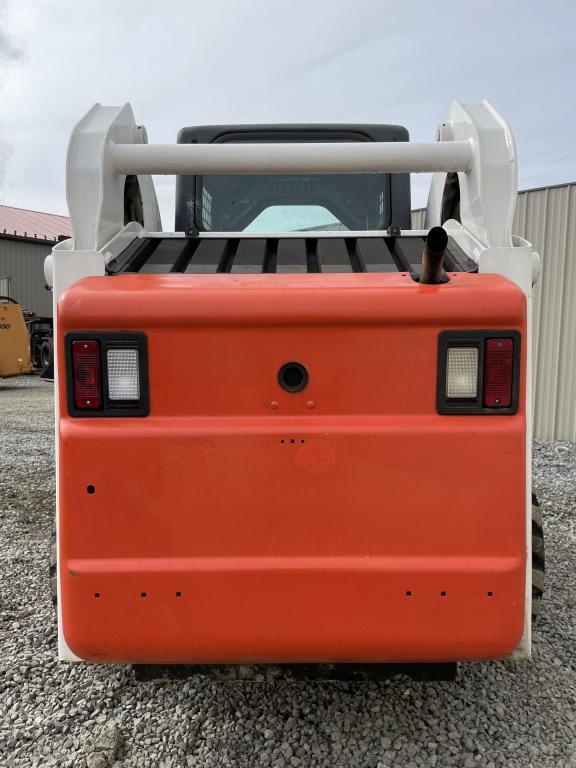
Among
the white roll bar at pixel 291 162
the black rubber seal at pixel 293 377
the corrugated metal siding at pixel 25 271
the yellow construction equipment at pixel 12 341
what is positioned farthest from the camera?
the corrugated metal siding at pixel 25 271

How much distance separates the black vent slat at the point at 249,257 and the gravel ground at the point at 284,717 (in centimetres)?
156

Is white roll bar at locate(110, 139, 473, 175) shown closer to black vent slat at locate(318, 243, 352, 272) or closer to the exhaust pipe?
black vent slat at locate(318, 243, 352, 272)

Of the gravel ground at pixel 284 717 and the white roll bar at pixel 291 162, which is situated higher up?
the white roll bar at pixel 291 162

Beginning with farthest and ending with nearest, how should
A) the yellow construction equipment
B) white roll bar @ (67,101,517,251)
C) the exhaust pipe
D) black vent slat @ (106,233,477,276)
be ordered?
the yellow construction equipment, black vent slat @ (106,233,477,276), white roll bar @ (67,101,517,251), the exhaust pipe

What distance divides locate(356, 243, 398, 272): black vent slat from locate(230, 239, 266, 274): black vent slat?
36 cm

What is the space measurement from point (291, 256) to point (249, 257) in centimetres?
15

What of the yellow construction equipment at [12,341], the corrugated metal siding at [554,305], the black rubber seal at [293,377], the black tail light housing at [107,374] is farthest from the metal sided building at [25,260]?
the black rubber seal at [293,377]

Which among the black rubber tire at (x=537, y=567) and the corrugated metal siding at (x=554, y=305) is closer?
the black rubber tire at (x=537, y=567)

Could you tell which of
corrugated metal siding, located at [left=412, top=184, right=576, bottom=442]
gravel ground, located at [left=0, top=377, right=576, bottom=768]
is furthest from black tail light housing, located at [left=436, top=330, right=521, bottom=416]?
corrugated metal siding, located at [left=412, top=184, right=576, bottom=442]

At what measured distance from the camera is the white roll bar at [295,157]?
1.95 m

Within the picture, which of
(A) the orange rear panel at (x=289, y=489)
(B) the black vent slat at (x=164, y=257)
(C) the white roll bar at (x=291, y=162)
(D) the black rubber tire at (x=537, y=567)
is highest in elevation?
(C) the white roll bar at (x=291, y=162)

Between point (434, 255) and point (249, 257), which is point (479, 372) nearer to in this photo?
point (434, 255)

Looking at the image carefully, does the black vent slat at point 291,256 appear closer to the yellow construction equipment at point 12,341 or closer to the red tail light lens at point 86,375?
the red tail light lens at point 86,375

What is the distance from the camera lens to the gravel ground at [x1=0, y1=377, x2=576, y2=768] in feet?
6.15
